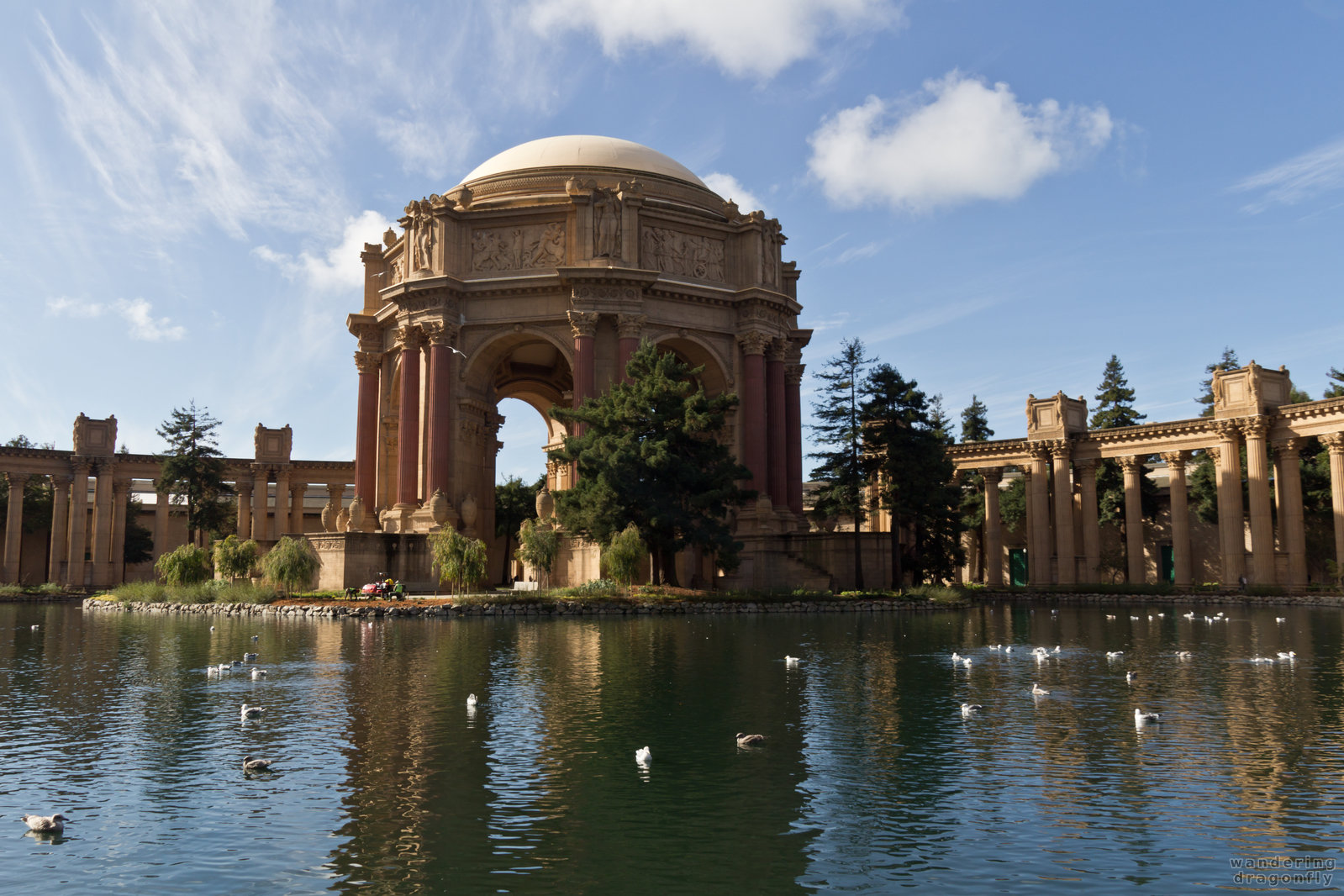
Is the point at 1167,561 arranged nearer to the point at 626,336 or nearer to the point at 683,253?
the point at 683,253

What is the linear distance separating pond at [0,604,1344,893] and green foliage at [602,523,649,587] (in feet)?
49.5

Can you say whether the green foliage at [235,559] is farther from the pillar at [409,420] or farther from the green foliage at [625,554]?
the green foliage at [625,554]

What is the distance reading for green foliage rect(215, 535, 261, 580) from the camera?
4441cm

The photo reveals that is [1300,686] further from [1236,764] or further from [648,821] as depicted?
[648,821]

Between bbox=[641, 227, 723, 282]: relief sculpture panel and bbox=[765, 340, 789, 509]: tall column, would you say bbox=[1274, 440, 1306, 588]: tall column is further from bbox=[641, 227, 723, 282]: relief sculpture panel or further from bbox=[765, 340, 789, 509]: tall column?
bbox=[641, 227, 723, 282]: relief sculpture panel

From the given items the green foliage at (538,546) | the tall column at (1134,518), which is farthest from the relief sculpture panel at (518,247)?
the tall column at (1134,518)

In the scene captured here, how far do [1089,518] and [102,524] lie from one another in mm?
62020

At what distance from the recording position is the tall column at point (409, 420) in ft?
167

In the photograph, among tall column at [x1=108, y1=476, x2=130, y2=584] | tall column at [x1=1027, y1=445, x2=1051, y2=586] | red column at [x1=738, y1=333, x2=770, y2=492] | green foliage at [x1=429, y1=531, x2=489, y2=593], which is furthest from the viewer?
tall column at [x1=108, y1=476, x2=130, y2=584]

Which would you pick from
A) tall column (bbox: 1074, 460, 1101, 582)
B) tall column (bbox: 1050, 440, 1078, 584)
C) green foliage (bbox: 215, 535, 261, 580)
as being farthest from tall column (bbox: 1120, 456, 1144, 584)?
green foliage (bbox: 215, 535, 261, 580)

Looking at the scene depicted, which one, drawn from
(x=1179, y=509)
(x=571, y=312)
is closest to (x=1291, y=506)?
(x=1179, y=509)

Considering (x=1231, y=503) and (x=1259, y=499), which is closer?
(x=1259, y=499)

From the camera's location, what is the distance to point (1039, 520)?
61.4 meters

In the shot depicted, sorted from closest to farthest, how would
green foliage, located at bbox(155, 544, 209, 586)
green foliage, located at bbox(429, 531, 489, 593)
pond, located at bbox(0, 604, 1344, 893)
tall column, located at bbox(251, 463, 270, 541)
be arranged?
pond, located at bbox(0, 604, 1344, 893)
green foliage, located at bbox(429, 531, 489, 593)
green foliage, located at bbox(155, 544, 209, 586)
tall column, located at bbox(251, 463, 270, 541)
